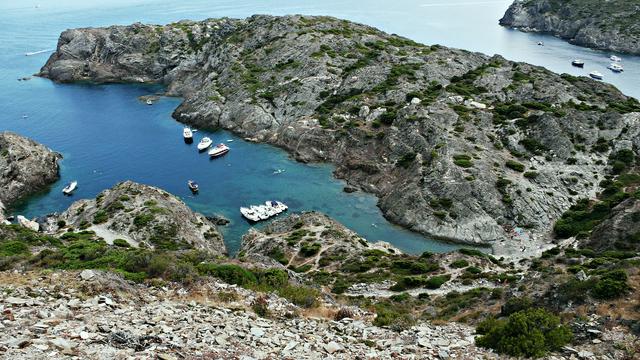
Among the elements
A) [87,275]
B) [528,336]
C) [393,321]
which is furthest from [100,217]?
[528,336]

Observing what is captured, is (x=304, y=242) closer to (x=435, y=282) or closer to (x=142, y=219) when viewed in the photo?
(x=435, y=282)

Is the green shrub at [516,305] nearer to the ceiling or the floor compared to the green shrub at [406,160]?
nearer to the ceiling

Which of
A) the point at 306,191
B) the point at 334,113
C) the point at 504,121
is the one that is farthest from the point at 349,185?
the point at 504,121

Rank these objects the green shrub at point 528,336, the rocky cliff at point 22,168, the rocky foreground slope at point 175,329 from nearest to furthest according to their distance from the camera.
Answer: the rocky foreground slope at point 175,329 → the green shrub at point 528,336 → the rocky cliff at point 22,168

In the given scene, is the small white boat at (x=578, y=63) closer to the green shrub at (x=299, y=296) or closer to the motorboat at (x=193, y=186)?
the motorboat at (x=193, y=186)

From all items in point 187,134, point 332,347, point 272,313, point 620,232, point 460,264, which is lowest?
point 187,134

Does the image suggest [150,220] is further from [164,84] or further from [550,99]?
[164,84]

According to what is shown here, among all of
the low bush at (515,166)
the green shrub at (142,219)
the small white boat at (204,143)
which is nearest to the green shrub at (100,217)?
the green shrub at (142,219)
